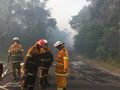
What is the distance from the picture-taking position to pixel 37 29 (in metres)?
72.8

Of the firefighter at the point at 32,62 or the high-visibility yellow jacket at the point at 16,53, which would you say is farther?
the high-visibility yellow jacket at the point at 16,53

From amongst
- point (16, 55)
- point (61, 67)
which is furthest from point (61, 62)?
point (16, 55)

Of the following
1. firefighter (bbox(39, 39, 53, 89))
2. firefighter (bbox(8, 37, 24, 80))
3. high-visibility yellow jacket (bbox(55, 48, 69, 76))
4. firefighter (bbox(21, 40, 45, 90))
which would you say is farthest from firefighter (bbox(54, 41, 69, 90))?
firefighter (bbox(8, 37, 24, 80))

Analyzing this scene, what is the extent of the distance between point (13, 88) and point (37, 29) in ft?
188

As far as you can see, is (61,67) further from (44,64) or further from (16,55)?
(16,55)

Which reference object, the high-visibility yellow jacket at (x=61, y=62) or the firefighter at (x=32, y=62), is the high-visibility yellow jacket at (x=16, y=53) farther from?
the firefighter at (x=32, y=62)

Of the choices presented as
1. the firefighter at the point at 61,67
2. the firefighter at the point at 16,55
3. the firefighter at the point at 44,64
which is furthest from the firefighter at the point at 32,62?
the firefighter at the point at 16,55

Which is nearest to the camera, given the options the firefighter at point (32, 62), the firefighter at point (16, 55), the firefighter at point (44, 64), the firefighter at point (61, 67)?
the firefighter at point (32, 62)

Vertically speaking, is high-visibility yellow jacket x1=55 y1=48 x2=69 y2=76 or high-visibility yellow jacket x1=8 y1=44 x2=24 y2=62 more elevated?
high-visibility yellow jacket x1=8 y1=44 x2=24 y2=62

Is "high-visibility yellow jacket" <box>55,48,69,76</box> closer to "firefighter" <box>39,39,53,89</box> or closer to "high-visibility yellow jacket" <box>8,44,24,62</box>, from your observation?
"firefighter" <box>39,39,53,89</box>

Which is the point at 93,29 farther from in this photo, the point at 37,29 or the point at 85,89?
the point at 85,89

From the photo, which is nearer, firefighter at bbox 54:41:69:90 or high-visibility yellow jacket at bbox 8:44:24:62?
firefighter at bbox 54:41:69:90

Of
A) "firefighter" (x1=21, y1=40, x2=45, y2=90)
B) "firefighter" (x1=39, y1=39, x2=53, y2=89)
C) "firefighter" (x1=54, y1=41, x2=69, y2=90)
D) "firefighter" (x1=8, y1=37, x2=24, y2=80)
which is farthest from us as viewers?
"firefighter" (x1=8, y1=37, x2=24, y2=80)

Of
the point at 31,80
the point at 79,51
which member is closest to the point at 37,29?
the point at 79,51
